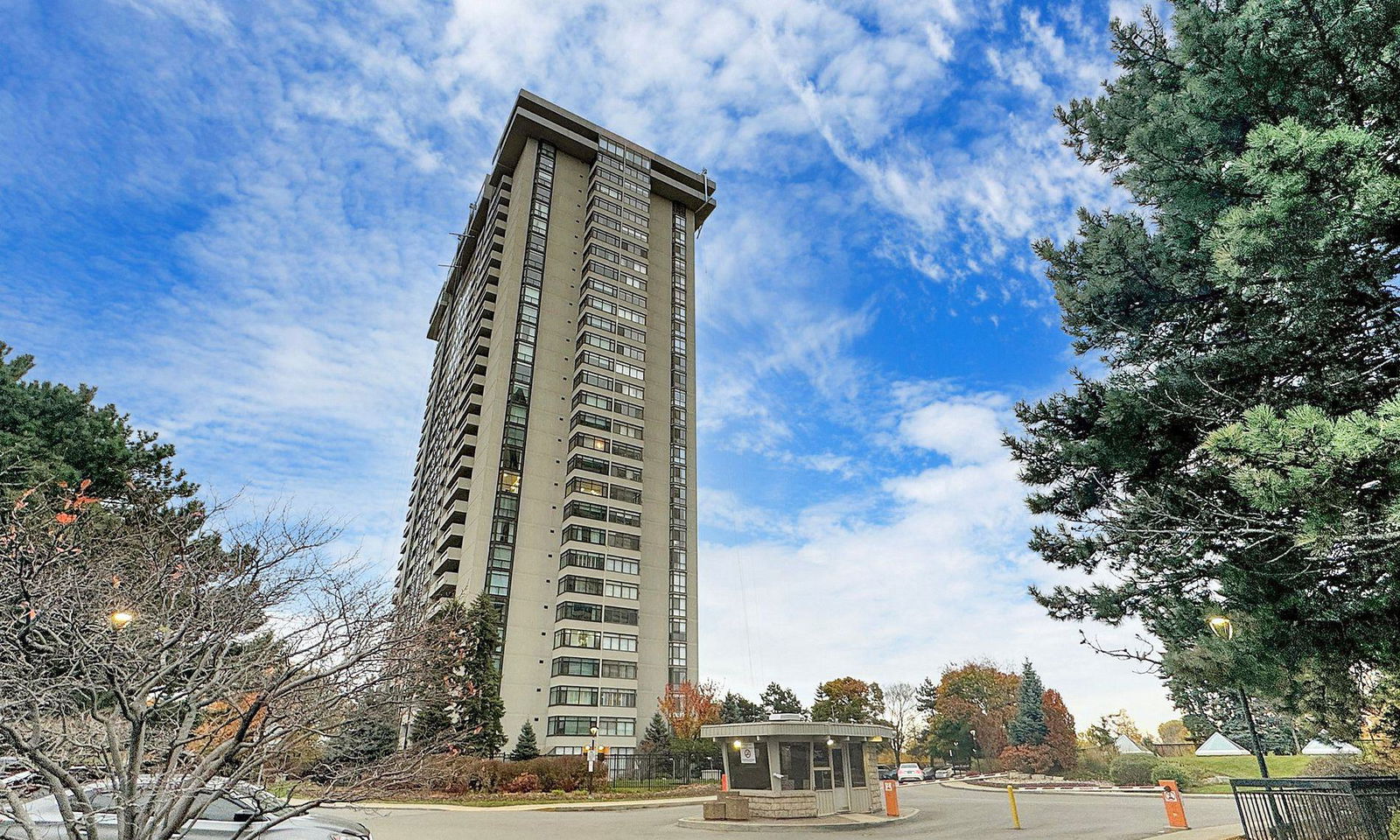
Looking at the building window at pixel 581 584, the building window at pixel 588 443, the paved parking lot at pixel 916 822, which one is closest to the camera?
the paved parking lot at pixel 916 822

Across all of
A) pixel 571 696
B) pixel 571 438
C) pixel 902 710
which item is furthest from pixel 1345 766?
pixel 902 710

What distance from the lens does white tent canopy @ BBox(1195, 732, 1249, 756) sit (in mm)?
46469

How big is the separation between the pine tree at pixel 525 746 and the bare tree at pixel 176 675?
37.3 metres

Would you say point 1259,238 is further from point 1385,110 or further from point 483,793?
point 483,793

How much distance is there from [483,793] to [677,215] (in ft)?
200

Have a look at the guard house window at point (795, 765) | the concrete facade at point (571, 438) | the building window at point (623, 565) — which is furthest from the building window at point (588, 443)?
the guard house window at point (795, 765)

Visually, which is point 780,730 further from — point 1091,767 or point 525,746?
point 1091,767

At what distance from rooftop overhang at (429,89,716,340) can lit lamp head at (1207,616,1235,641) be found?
6915 centimetres

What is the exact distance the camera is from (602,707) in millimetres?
46500

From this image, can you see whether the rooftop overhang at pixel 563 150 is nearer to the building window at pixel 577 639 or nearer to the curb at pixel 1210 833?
the building window at pixel 577 639

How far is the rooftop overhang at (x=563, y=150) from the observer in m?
67.4

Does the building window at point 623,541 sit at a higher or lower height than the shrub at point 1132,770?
higher

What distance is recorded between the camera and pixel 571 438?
55156 millimetres

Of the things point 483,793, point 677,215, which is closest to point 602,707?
point 483,793
